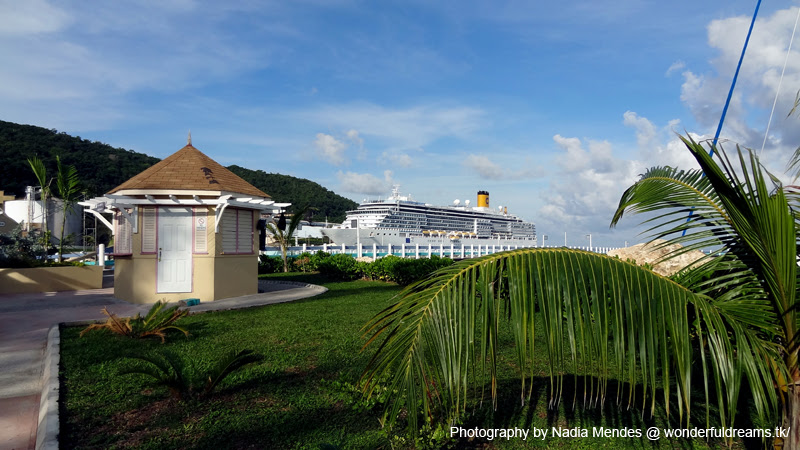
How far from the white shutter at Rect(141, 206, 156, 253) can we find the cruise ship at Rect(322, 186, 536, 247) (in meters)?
31.4

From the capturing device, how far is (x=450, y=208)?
2136 inches

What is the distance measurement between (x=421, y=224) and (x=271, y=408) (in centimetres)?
4738

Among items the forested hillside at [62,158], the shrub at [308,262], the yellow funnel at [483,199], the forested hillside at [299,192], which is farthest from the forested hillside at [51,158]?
the yellow funnel at [483,199]

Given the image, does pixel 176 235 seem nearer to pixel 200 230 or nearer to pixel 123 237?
pixel 200 230

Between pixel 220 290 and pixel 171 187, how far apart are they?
2.62 metres

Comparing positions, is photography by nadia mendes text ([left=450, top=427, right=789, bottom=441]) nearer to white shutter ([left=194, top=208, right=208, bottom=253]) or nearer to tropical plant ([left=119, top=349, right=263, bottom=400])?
tropical plant ([left=119, top=349, right=263, bottom=400])

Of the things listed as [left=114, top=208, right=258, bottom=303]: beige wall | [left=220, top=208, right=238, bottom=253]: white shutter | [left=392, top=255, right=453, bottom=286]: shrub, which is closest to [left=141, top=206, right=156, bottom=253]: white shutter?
[left=114, top=208, right=258, bottom=303]: beige wall

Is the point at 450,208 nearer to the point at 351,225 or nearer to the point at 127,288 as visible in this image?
the point at 351,225

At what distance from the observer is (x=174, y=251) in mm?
10906

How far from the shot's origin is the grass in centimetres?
359

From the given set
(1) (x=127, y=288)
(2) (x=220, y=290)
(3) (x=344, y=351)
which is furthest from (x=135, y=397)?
(1) (x=127, y=288)

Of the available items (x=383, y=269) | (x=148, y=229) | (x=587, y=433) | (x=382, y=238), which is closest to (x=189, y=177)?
(x=148, y=229)

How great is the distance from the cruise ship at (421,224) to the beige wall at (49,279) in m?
28.6

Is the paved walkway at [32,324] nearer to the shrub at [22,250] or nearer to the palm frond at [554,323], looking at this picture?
the shrub at [22,250]
